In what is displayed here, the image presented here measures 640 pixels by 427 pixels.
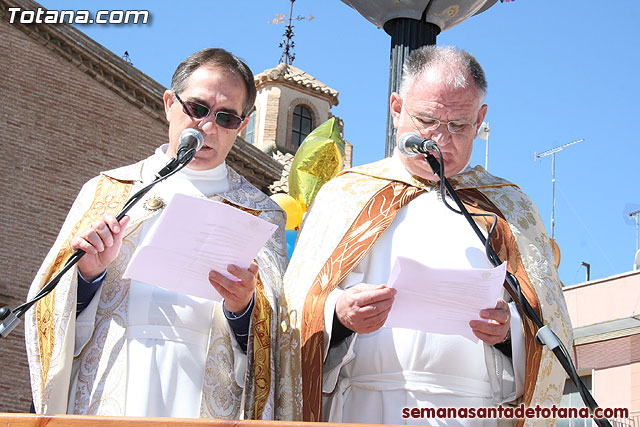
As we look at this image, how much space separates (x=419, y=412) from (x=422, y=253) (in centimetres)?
74

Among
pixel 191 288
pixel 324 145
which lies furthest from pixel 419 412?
pixel 324 145

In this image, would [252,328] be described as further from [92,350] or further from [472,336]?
[472,336]

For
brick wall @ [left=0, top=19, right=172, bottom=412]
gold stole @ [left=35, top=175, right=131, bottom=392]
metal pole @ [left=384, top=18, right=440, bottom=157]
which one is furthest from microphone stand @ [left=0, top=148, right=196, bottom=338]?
brick wall @ [left=0, top=19, right=172, bottom=412]

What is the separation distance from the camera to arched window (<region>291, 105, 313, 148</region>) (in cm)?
3256

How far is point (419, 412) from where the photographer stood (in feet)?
13.3

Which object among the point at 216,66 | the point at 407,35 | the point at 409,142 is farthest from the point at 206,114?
the point at 407,35

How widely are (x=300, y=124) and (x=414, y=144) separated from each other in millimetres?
29069

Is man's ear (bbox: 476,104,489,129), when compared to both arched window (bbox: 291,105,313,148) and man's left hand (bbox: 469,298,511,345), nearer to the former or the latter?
man's left hand (bbox: 469,298,511,345)

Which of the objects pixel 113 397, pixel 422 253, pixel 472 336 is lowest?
pixel 113 397

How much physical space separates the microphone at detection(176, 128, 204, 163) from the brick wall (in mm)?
12261

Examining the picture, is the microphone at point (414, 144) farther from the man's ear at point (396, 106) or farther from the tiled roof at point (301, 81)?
the tiled roof at point (301, 81)

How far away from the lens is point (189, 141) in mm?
3830

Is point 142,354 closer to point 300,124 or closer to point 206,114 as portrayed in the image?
point 206,114

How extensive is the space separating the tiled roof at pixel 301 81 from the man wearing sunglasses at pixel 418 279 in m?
27.6
